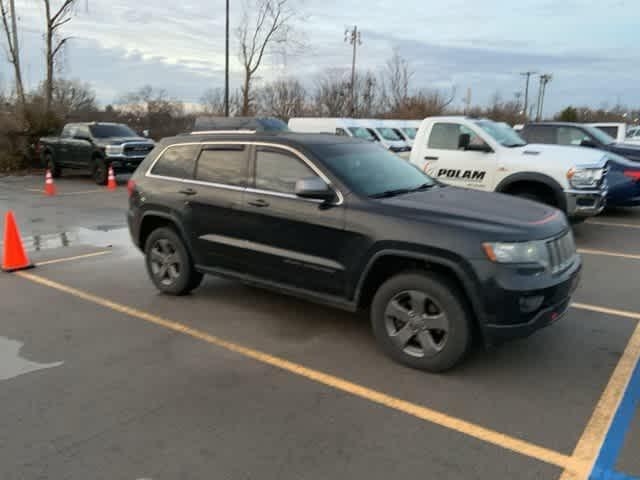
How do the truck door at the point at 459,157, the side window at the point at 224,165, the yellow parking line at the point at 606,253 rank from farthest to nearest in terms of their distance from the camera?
the truck door at the point at 459,157 < the yellow parking line at the point at 606,253 < the side window at the point at 224,165

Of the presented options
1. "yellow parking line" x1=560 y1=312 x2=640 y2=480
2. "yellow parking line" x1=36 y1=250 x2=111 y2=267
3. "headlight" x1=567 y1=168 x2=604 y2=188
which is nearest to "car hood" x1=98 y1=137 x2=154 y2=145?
"yellow parking line" x1=36 y1=250 x2=111 y2=267

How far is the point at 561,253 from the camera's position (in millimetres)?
4043

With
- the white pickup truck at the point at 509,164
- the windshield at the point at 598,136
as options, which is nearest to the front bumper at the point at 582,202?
the white pickup truck at the point at 509,164

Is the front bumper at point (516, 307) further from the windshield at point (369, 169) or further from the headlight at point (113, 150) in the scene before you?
the headlight at point (113, 150)

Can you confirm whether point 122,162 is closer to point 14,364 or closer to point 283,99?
point 14,364

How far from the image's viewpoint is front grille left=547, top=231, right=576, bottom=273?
3.89m

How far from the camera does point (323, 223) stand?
438 centimetres

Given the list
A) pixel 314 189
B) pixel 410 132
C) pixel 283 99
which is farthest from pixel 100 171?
pixel 283 99

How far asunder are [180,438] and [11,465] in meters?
0.93

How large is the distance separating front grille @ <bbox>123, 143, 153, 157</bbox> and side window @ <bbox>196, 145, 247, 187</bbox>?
12.3m

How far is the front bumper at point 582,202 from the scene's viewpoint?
798cm

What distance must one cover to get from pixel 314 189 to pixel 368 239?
0.61 metres

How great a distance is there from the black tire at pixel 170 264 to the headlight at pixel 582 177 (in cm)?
579

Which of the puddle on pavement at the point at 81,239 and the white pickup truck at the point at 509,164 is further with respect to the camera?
the puddle on pavement at the point at 81,239
